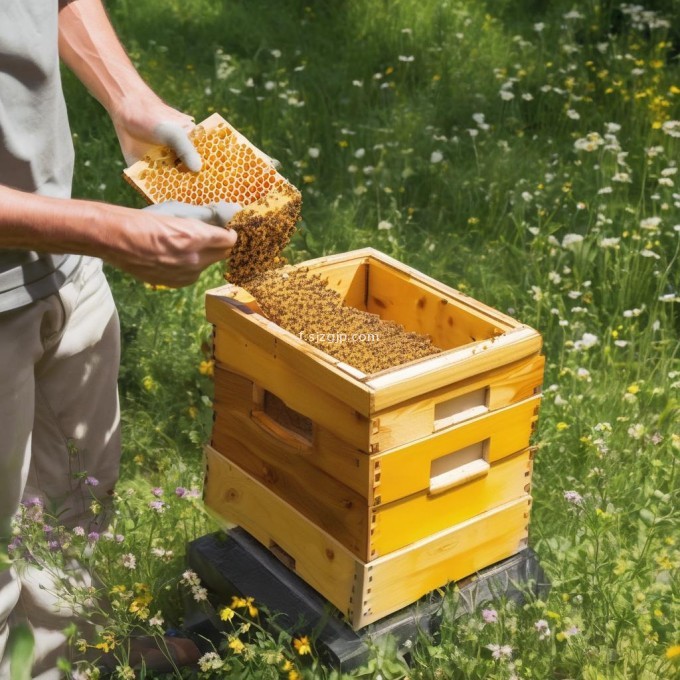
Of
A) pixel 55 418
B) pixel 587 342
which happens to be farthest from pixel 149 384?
pixel 587 342

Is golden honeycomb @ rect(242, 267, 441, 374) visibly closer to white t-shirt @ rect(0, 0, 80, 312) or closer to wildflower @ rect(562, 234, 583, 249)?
white t-shirt @ rect(0, 0, 80, 312)

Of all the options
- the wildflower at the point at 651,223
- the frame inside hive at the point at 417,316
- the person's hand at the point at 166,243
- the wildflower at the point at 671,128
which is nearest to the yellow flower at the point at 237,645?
the frame inside hive at the point at 417,316

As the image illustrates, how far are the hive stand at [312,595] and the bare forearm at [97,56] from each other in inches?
46.0

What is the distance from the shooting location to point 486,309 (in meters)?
2.51

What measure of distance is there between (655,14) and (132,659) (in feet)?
17.3

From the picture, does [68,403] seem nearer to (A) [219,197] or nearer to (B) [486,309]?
(A) [219,197]

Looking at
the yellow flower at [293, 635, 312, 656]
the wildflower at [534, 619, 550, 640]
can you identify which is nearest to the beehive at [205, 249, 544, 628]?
the yellow flower at [293, 635, 312, 656]

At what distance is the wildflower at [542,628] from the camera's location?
231 centimetres

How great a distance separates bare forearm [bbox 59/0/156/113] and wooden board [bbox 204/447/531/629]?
949mm

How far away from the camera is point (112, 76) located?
2.47 metres

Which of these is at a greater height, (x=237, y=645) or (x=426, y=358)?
(x=426, y=358)

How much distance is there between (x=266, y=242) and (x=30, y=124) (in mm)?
602

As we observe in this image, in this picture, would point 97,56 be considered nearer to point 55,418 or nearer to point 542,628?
point 55,418

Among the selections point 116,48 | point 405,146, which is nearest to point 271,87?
point 405,146
